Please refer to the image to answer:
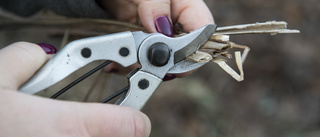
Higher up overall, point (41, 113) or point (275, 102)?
point (41, 113)

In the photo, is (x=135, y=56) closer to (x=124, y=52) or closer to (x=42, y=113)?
(x=124, y=52)

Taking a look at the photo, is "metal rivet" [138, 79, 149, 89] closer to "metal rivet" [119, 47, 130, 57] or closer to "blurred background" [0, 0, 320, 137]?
"metal rivet" [119, 47, 130, 57]

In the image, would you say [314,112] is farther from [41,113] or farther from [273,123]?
[41,113]

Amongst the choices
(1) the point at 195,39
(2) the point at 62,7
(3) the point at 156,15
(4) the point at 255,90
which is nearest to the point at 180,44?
(1) the point at 195,39

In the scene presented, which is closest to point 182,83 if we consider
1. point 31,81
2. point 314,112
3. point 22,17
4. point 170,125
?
point 170,125

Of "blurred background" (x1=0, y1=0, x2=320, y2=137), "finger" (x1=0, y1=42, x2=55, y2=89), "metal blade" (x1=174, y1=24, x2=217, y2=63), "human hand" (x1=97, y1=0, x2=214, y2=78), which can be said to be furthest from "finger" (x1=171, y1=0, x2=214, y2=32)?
"blurred background" (x1=0, y1=0, x2=320, y2=137)

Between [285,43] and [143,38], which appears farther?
[285,43]
